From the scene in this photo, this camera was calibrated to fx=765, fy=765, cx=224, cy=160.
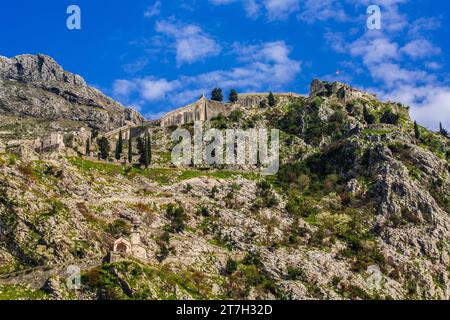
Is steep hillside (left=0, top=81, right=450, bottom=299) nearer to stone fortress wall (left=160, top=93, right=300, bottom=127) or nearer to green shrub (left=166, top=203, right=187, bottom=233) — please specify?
green shrub (left=166, top=203, right=187, bottom=233)

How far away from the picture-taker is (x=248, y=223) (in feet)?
363

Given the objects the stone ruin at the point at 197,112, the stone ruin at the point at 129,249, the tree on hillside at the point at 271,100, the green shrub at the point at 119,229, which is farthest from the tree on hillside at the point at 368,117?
the stone ruin at the point at 129,249

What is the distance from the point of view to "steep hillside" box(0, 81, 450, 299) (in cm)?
9162

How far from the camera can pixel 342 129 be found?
14738cm

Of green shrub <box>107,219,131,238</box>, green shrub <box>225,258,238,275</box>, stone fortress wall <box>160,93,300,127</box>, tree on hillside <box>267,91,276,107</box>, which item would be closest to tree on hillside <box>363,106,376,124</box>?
tree on hillside <box>267,91,276,107</box>

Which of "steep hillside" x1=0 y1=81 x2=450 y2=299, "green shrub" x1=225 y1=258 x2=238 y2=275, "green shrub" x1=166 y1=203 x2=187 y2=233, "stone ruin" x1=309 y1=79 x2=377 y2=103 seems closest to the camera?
"steep hillside" x1=0 y1=81 x2=450 y2=299

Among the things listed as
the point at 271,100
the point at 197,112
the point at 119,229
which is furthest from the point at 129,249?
the point at 271,100

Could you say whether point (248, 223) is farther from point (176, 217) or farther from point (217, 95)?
point (217, 95)

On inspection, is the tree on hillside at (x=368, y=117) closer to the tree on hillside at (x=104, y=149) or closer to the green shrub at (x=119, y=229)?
the tree on hillside at (x=104, y=149)

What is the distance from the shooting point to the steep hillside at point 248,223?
9162 cm

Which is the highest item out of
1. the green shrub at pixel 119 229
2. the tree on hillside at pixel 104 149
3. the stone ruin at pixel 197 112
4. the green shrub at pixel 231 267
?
the stone ruin at pixel 197 112

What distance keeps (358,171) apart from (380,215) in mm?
13928

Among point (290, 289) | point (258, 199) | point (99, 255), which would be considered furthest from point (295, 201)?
point (99, 255)
